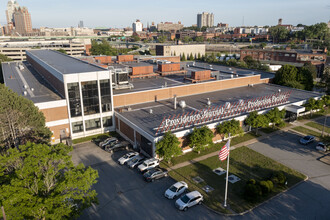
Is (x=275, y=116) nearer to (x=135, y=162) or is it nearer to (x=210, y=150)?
(x=210, y=150)

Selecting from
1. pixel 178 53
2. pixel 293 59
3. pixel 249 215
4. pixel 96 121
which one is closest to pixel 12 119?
pixel 96 121

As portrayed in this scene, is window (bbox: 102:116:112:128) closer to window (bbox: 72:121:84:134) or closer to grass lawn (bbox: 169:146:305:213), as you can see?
window (bbox: 72:121:84:134)

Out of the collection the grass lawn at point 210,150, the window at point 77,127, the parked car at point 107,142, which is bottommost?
the grass lawn at point 210,150

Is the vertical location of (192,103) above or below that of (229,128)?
above

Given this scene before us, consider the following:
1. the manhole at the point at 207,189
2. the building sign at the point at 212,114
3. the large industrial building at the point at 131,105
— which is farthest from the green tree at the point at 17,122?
the manhole at the point at 207,189

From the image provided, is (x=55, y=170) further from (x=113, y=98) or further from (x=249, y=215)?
(x=113, y=98)

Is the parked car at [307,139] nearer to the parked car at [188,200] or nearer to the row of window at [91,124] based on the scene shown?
the parked car at [188,200]

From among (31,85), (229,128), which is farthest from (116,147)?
(31,85)
